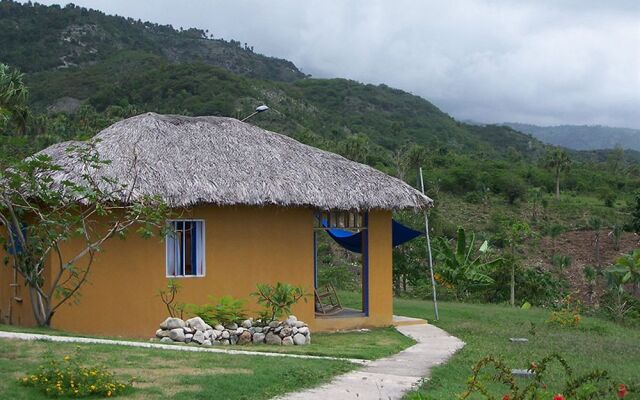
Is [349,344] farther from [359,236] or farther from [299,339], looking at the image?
[359,236]

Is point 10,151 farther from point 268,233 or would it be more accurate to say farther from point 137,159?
point 268,233

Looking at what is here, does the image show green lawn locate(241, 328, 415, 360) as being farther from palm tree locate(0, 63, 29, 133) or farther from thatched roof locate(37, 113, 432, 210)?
palm tree locate(0, 63, 29, 133)

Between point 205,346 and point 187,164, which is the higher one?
point 187,164

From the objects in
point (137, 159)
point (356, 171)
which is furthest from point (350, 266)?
point (137, 159)

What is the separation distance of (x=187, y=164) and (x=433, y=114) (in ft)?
223

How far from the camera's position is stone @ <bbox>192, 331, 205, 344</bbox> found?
1272 centimetres

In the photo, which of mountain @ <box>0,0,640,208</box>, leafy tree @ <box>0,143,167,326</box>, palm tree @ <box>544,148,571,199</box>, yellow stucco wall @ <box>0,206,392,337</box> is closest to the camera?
leafy tree @ <box>0,143,167,326</box>

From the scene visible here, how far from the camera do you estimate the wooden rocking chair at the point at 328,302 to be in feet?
55.2

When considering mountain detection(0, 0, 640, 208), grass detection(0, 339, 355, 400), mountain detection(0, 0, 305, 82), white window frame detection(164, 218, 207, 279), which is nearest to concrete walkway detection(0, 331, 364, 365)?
grass detection(0, 339, 355, 400)

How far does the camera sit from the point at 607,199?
47.3 m

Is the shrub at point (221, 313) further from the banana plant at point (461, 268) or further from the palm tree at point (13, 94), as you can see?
the palm tree at point (13, 94)

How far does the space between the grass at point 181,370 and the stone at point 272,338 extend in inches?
95.0

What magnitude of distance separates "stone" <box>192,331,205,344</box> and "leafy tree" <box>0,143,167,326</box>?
1.96 meters

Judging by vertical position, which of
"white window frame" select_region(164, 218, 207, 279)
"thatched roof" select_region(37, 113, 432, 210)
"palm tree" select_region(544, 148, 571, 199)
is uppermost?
"palm tree" select_region(544, 148, 571, 199)
